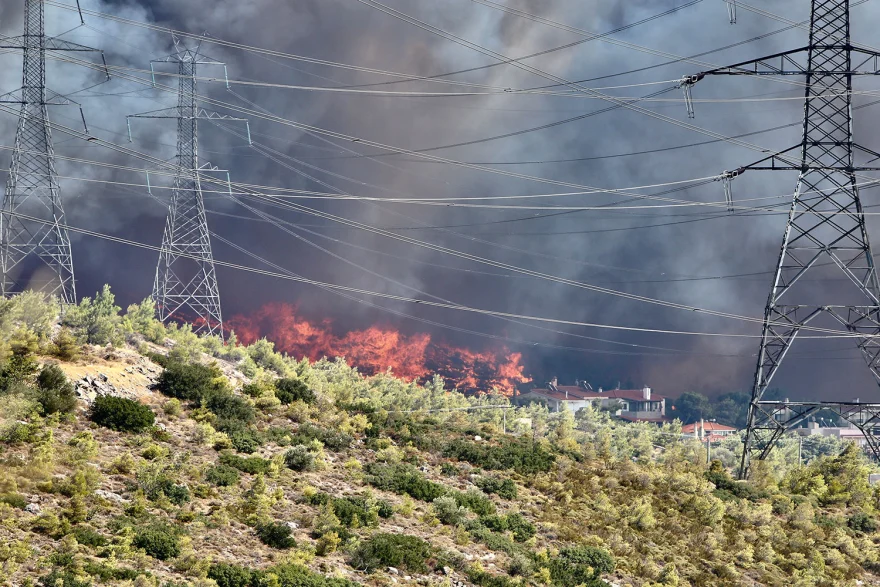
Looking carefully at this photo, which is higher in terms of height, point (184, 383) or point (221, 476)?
point (184, 383)

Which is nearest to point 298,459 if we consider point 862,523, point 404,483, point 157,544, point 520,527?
point 404,483

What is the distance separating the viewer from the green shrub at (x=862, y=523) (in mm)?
43562

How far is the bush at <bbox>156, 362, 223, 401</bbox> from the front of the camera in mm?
36969

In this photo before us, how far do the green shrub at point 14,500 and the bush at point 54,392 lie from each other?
22.6 feet

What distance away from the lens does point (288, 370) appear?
56.4 metres

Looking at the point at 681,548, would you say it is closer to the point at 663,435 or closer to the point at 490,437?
the point at 490,437

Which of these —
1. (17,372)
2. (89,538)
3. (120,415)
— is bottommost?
(89,538)

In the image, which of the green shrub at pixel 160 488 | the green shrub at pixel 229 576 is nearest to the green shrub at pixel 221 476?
the green shrub at pixel 160 488

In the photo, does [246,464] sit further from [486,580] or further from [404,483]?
[486,580]

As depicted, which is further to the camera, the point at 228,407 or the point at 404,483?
the point at 228,407

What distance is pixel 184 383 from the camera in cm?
3738

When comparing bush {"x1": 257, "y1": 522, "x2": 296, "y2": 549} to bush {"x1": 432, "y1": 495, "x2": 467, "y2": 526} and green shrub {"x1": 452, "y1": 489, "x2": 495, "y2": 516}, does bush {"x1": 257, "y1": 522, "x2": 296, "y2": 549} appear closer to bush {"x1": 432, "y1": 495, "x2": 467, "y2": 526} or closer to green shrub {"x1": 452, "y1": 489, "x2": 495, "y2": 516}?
bush {"x1": 432, "y1": 495, "x2": 467, "y2": 526}

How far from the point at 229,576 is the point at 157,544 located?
7.26 ft

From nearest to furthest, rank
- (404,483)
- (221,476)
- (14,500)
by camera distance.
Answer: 1. (14,500)
2. (221,476)
3. (404,483)
